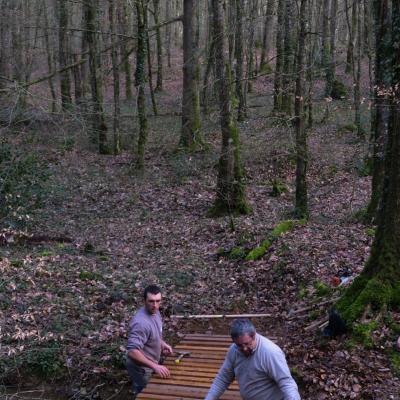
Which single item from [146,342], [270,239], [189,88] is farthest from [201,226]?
[146,342]

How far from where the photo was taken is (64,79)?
2695 cm

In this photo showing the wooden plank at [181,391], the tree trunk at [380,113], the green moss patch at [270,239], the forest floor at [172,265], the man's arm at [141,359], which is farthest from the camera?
the green moss patch at [270,239]

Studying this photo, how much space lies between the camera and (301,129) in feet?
49.9

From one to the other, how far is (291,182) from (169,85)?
77.7 ft

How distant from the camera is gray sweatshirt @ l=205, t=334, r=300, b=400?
465 cm

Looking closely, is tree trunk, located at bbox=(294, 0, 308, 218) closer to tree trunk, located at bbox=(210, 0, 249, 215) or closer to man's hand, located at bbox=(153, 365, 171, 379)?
tree trunk, located at bbox=(210, 0, 249, 215)

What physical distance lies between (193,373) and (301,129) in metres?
9.94

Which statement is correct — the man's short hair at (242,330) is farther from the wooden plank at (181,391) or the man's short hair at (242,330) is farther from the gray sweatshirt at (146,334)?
the gray sweatshirt at (146,334)

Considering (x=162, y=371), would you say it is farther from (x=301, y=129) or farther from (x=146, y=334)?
(x=301, y=129)

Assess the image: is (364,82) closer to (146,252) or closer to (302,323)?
(146,252)

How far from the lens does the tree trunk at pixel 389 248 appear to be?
6.85 metres

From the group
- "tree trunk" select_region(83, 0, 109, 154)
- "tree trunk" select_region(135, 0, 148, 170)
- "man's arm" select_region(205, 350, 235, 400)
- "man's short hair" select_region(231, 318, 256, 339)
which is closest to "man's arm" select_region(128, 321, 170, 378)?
"man's arm" select_region(205, 350, 235, 400)

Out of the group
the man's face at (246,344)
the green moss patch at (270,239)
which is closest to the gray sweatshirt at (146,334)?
the man's face at (246,344)

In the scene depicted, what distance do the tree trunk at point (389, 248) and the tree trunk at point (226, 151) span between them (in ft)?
29.5
